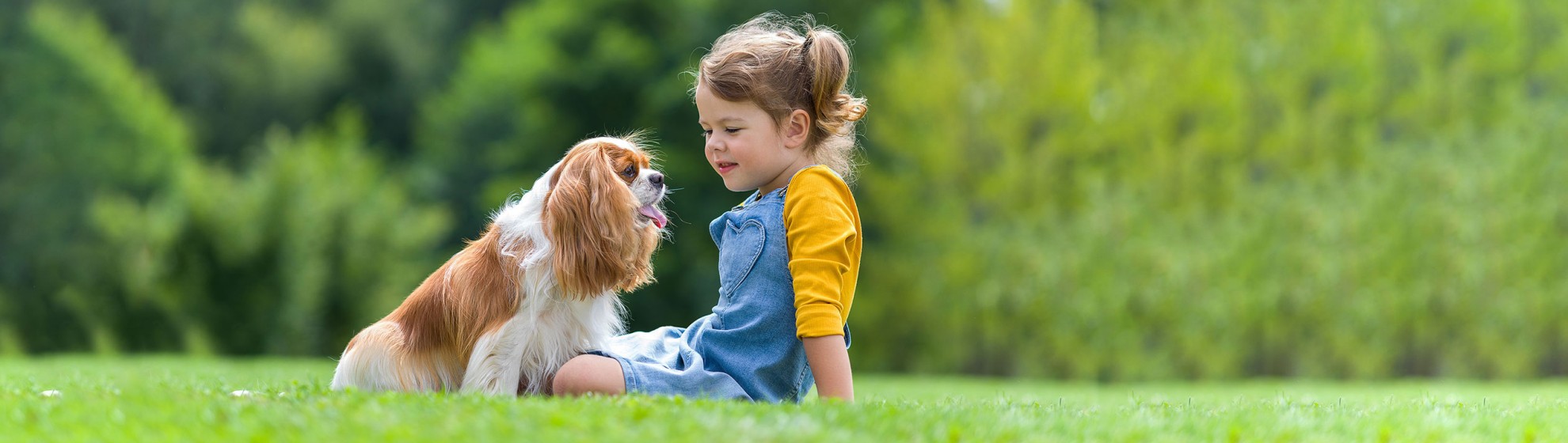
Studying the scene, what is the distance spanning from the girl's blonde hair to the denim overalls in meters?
0.35

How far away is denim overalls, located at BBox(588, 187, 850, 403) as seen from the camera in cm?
423

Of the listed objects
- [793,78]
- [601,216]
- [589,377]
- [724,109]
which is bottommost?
[589,377]

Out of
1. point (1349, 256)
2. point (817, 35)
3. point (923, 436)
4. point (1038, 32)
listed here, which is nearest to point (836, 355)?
point (923, 436)

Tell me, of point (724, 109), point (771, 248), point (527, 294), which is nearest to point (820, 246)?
point (771, 248)

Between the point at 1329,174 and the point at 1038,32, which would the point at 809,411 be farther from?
the point at 1038,32

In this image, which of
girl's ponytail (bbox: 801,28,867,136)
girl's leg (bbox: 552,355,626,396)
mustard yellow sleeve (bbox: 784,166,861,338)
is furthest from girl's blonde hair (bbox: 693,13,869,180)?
girl's leg (bbox: 552,355,626,396)

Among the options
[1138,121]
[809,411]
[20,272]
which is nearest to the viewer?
[809,411]

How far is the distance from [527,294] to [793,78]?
4.18 ft

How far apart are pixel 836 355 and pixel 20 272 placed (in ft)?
59.9

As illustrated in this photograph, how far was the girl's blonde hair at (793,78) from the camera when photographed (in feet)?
14.6

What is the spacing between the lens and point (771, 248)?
4.26 m

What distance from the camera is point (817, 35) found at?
15.0 ft

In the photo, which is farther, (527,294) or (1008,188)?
(1008,188)

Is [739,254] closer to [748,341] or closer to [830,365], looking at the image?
[748,341]
